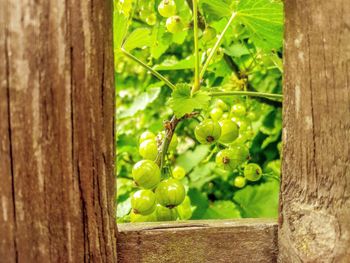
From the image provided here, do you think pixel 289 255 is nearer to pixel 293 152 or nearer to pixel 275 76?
pixel 293 152

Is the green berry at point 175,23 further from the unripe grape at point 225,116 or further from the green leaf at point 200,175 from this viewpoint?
the green leaf at point 200,175

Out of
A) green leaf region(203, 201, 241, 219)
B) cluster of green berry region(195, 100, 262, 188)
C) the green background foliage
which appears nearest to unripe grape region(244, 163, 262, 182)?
cluster of green berry region(195, 100, 262, 188)

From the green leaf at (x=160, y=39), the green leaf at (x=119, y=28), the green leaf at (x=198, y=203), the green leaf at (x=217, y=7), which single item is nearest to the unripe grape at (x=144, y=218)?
the green leaf at (x=119, y=28)

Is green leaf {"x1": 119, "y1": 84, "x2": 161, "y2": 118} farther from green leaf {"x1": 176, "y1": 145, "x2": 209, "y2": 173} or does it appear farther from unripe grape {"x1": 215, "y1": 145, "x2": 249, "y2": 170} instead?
unripe grape {"x1": 215, "y1": 145, "x2": 249, "y2": 170}

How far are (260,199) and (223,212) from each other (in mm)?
164

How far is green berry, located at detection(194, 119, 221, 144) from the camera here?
109 centimetres

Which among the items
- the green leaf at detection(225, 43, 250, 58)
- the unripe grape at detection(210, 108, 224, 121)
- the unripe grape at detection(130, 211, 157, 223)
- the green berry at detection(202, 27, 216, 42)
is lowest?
the unripe grape at detection(130, 211, 157, 223)

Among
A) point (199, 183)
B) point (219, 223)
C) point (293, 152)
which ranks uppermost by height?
point (293, 152)

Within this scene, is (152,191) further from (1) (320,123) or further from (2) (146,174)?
(1) (320,123)

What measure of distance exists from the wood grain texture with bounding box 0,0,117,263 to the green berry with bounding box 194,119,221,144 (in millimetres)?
369

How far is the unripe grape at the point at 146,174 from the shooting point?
93 centimetres

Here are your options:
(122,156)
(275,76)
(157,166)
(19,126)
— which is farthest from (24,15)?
(275,76)

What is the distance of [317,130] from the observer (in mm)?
780

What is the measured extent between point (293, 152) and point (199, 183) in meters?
1.35
